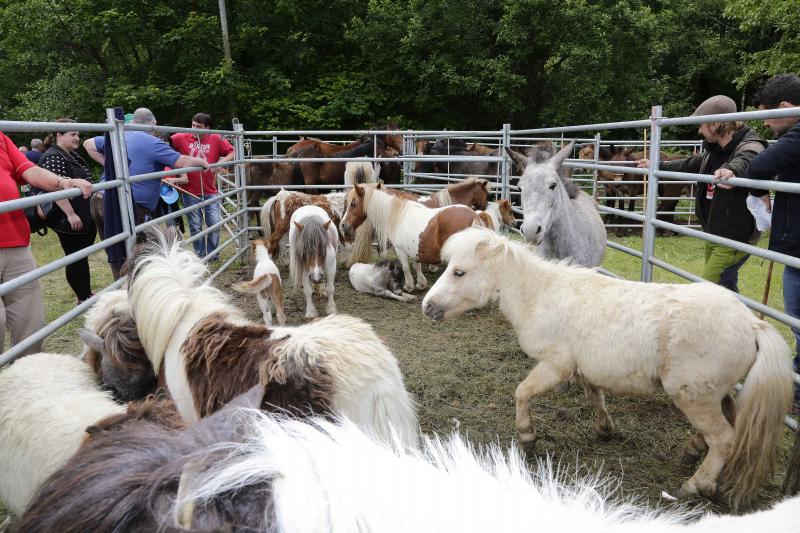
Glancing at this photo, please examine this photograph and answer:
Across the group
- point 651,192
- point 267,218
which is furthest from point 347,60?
point 651,192

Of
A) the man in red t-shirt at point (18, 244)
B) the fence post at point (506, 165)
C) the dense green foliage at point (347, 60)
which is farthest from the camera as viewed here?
the dense green foliage at point (347, 60)

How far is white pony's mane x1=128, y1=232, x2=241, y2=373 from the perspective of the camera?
2.35 m

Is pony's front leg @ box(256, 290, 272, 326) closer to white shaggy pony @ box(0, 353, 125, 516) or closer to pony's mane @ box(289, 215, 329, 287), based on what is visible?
pony's mane @ box(289, 215, 329, 287)

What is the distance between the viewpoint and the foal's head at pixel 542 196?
3938 mm

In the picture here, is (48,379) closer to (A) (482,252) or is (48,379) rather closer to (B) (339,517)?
(B) (339,517)

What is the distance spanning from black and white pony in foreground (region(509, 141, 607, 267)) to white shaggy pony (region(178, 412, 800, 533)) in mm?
3265

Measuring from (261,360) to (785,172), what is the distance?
9.26 feet

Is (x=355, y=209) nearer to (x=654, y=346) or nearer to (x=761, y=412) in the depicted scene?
(x=654, y=346)

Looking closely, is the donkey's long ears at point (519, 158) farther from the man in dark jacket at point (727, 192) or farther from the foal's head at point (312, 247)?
the foal's head at point (312, 247)

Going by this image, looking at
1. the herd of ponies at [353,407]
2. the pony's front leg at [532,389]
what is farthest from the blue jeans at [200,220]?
the pony's front leg at [532,389]

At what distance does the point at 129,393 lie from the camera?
8.11 ft

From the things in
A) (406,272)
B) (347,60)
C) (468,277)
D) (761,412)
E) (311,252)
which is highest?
(347,60)

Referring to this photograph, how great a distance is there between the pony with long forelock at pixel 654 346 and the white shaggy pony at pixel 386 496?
1697 mm

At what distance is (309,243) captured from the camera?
17.6 ft
